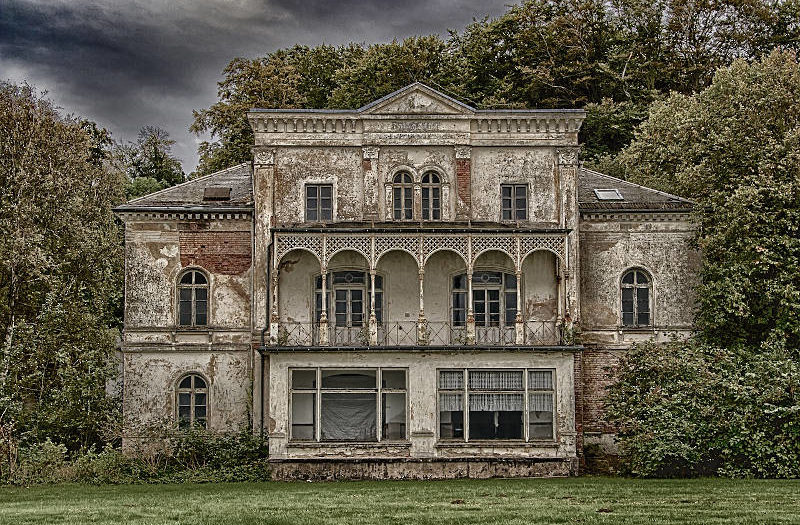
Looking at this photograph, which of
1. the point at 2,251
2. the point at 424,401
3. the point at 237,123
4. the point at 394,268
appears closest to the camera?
the point at 424,401

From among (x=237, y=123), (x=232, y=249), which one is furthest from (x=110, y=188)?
(x=232, y=249)

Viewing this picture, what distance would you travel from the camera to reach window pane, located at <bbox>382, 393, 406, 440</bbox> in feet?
91.6

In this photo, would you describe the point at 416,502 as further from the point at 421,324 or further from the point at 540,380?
the point at 540,380

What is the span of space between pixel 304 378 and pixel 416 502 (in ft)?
26.1

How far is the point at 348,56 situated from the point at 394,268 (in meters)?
27.1

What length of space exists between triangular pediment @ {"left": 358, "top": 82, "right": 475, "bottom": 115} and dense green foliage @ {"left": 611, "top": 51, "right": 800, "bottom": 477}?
7.97 metres

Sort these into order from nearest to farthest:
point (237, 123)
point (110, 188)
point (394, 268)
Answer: point (394, 268) < point (110, 188) < point (237, 123)

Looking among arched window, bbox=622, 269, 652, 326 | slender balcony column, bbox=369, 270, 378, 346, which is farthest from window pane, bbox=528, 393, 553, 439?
slender balcony column, bbox=369, 270, 378, 346

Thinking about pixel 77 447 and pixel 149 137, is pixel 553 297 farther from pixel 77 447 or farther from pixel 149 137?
pixel 149 137

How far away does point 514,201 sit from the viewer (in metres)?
29.8

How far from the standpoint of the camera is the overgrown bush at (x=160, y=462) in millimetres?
26516

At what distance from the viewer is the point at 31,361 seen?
1217 inches

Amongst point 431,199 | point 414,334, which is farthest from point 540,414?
point 431,199

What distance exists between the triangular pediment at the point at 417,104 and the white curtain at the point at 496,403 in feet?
27.3
